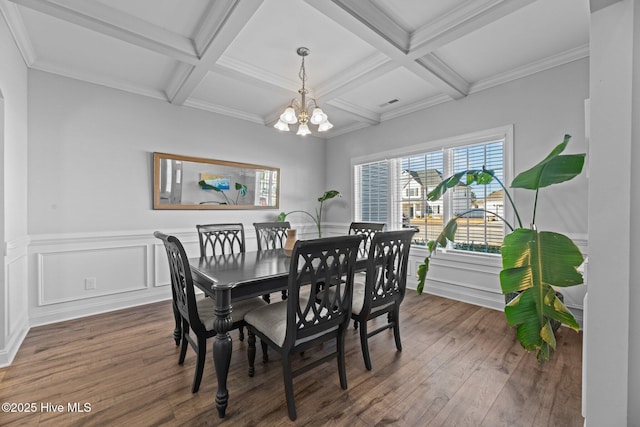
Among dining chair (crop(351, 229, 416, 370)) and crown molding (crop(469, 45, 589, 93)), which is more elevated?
crown molding (crop(469, 45, 589, 93))

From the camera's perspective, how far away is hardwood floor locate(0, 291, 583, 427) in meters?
1.57

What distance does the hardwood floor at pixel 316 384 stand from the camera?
1568 mm

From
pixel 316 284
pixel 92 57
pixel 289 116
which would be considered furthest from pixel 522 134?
pixel 92 57

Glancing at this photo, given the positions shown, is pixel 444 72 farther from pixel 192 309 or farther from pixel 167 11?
pixel 192 309

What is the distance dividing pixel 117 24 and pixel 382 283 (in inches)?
112

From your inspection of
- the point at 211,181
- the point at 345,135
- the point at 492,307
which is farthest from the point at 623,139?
the point at 345,135

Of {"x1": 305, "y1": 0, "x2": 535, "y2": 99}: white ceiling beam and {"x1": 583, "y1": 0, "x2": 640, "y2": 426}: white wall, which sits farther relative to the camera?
{"x1": 305, "y1": 0, "x2": 535, "y2": 99}: white ceiling beam

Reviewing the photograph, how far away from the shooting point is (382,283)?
83.4 inches

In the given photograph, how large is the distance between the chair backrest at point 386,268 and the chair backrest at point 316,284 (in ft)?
0.83

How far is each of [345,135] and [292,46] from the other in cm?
258

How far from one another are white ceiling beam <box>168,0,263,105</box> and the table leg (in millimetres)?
1904

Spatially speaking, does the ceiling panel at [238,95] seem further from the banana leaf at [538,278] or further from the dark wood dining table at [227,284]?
the banana leaf at [538,278]

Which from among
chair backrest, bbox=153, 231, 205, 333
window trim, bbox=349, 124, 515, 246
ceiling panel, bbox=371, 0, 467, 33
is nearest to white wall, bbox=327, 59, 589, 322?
window trim, bbox=349, 124, 515, 246

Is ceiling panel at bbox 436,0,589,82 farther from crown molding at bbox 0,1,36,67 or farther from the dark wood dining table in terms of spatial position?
crown molding at bbox 0,1,36,67
